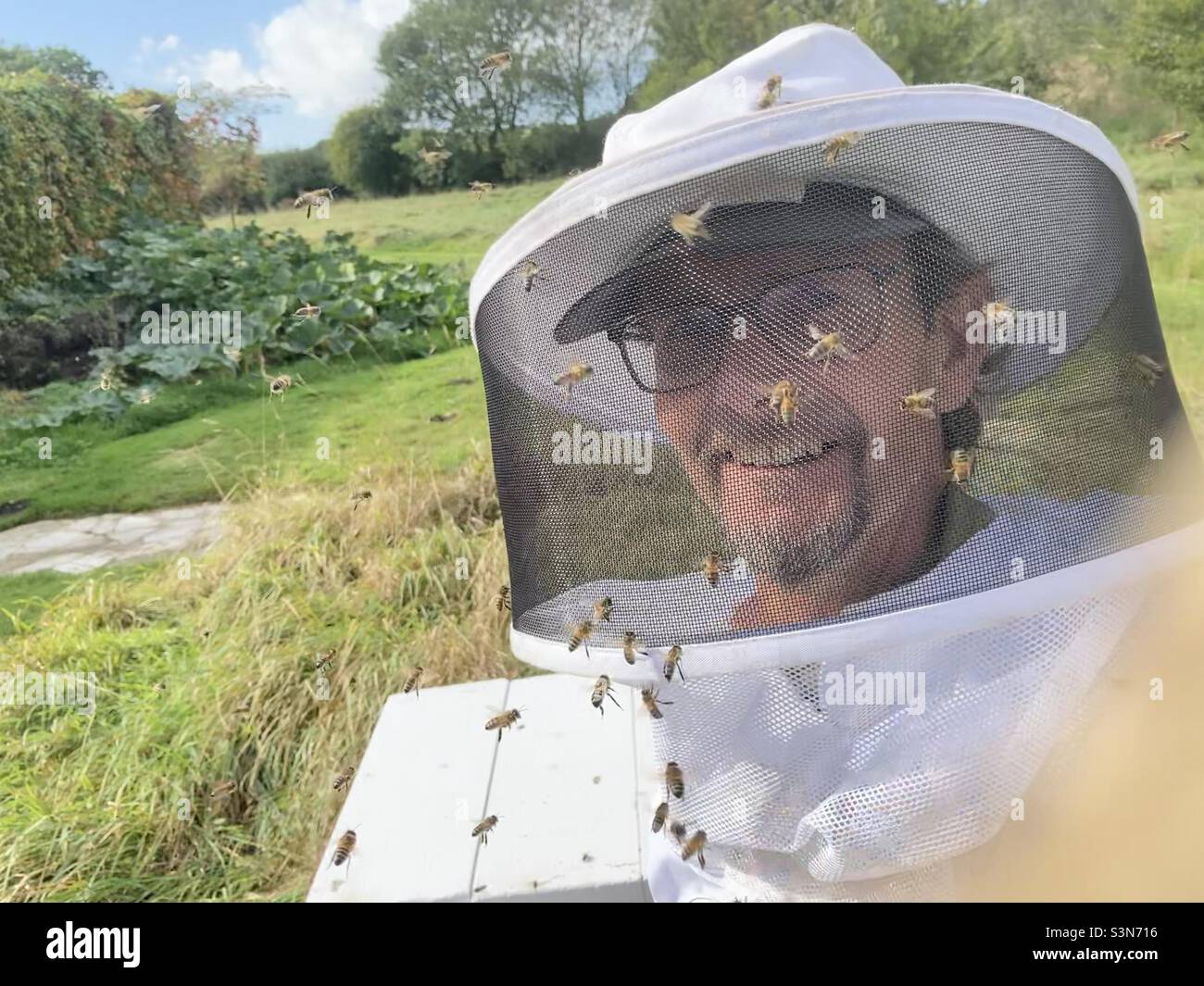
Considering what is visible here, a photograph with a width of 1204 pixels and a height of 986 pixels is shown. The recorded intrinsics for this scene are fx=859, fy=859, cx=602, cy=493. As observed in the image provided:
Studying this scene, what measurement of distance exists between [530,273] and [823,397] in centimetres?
52

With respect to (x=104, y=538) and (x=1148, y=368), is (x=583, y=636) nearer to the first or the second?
(x=1148, y=368)

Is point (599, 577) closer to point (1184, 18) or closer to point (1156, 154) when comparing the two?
point (1156, 154)

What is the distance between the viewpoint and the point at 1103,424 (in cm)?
134

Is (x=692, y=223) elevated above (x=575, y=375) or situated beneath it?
elevated above

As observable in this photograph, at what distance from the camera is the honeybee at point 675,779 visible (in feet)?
4.95

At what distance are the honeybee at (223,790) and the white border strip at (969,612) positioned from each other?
9.70 feet

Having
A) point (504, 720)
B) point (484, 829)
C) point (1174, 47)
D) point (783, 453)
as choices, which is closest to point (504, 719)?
point (504, 720)

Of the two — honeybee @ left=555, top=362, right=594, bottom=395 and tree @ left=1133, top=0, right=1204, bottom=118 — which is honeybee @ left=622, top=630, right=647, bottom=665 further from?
tree @ left=1133, top=0, right=1204, bottom=118

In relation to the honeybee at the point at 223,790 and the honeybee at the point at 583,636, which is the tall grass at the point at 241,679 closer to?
the honeybee at the point at 223,790

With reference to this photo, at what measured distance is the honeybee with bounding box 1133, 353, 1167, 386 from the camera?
4.64ft

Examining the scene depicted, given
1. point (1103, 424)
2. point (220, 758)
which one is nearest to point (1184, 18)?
point (1103, 424)

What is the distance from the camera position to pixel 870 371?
1.27m

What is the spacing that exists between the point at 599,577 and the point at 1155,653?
867 mm

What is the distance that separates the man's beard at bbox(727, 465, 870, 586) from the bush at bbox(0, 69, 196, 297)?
820cm
